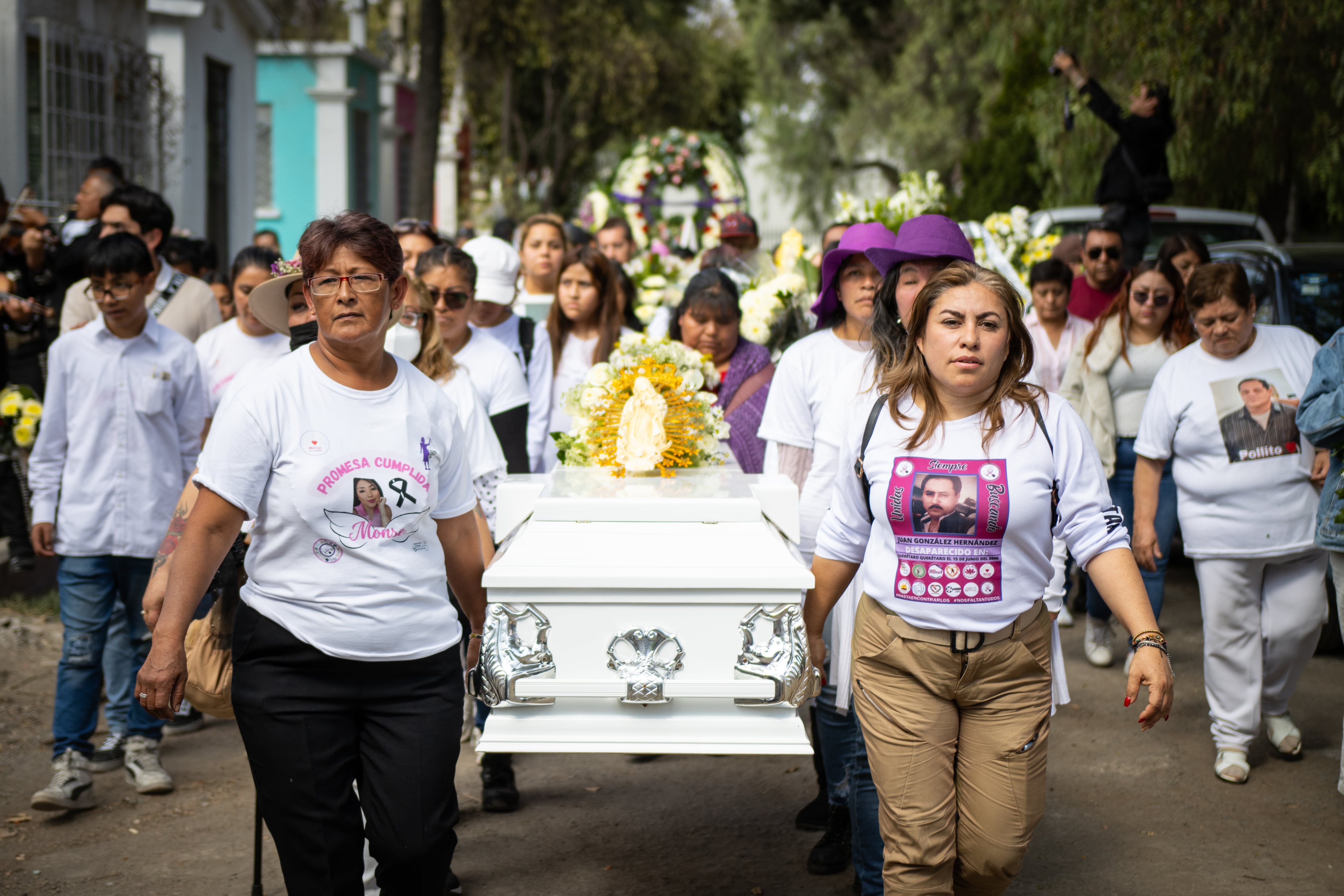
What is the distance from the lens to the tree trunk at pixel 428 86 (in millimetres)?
17141

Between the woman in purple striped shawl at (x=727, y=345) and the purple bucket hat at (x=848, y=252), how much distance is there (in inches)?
39.6

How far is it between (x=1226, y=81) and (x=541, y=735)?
380 inches

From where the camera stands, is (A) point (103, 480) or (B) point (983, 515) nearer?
(B) point (983, 515)

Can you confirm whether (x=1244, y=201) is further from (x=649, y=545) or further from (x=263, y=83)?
(x=263, y=83)

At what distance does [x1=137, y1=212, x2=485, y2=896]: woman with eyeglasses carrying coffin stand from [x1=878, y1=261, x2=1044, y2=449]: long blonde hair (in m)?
1.21

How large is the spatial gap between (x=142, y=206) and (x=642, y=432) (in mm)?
3849

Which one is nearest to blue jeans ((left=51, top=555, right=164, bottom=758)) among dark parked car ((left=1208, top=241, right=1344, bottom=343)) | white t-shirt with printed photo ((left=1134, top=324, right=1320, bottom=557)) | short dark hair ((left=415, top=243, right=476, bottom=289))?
short dark hair ((left=415, top=243, right=476, bottom=289))

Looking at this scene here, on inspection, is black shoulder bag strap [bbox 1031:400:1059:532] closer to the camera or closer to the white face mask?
the white face mask

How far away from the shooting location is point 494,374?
5.49m

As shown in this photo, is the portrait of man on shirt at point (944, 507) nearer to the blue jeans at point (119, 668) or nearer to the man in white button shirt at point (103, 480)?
the man in white button shirt at point (103, 480)

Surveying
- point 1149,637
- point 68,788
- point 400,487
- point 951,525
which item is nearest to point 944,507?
point 951,525

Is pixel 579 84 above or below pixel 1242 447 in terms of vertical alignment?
above

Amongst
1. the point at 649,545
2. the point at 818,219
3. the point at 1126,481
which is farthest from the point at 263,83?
the point at 649,545

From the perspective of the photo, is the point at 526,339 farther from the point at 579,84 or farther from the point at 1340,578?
the point at 579,84
